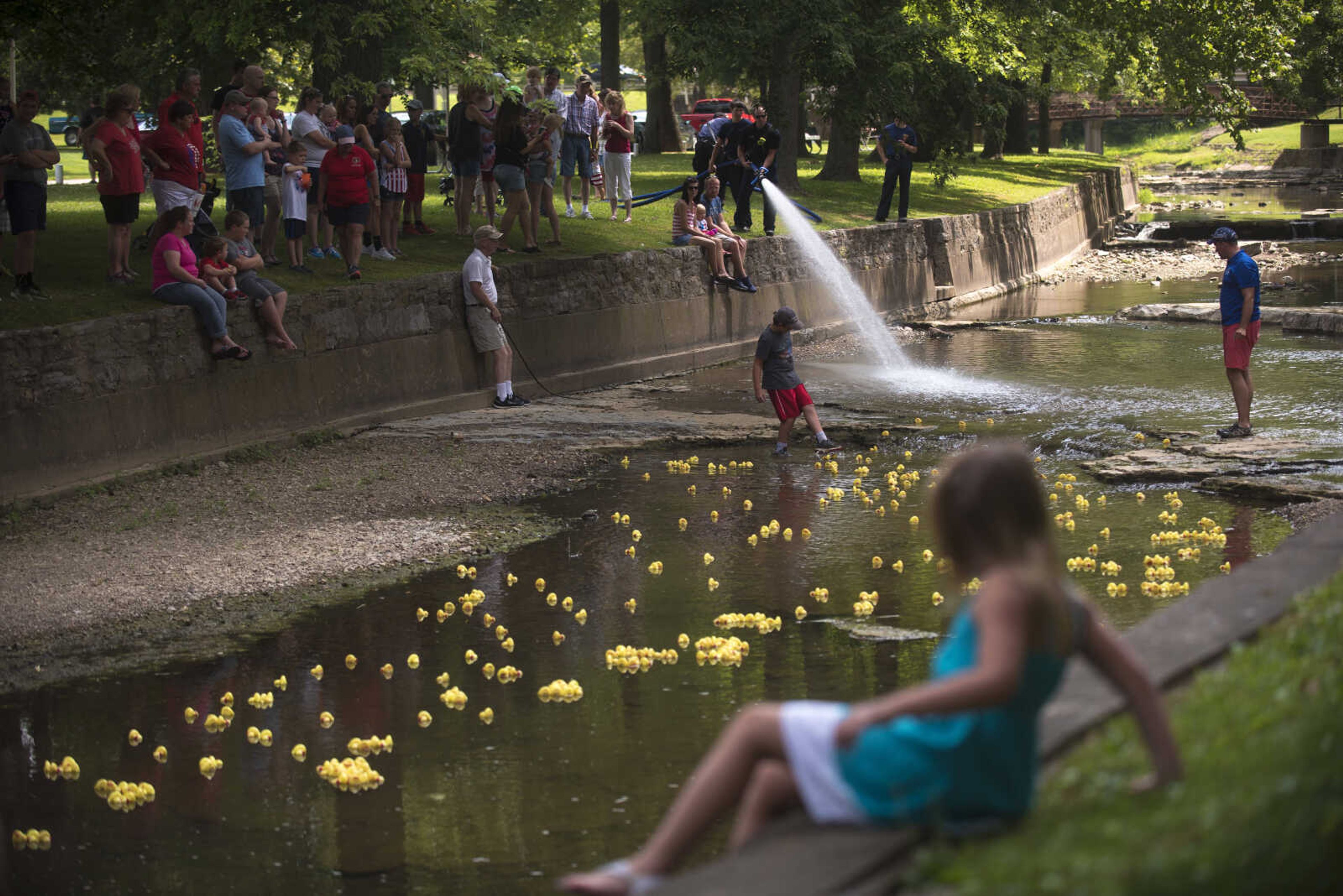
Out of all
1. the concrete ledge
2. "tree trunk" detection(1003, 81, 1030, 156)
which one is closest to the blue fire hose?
the concrete ledge

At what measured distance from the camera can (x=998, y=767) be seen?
3.85 m

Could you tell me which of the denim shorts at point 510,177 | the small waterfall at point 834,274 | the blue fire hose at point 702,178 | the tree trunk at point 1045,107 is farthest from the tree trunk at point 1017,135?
the denim shorts at point 510,177

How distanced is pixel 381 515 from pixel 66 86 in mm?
12897

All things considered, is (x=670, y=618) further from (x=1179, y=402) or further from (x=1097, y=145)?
(x=1097, y=145)

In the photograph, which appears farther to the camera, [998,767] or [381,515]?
[381,515]

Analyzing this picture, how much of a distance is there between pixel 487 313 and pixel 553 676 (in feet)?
28.7

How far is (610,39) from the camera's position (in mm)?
39656

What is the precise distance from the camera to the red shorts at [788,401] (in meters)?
14.3

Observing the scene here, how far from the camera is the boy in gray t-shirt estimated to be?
14.3 meters

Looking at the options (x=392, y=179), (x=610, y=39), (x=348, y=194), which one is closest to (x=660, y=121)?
(x=610, y=39)

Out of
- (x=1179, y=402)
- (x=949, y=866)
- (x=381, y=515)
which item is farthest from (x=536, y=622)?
(x=1179, y=402)

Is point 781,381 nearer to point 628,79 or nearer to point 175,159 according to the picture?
point 175,159

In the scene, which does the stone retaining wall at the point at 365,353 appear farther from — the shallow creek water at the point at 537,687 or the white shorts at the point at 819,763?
the white shorts at the point at 819,763

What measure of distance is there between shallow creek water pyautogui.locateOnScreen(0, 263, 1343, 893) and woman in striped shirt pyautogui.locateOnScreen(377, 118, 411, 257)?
17.0 feet
